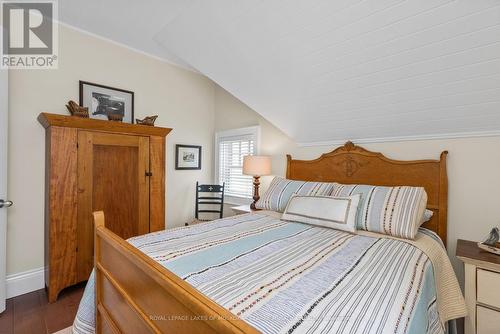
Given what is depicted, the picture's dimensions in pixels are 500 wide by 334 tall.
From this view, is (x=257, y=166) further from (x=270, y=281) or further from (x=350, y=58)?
(x=270, y=281)

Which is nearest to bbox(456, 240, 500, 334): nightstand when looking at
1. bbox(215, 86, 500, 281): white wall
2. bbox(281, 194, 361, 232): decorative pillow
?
bbox(215, 86, 500, 281): white wall

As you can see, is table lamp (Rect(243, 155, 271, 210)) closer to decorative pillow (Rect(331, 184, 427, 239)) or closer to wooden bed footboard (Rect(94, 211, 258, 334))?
decorative pillow (Rect(331, 184, 427, 239))

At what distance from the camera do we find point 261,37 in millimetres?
1981

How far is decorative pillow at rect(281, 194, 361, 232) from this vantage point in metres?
1.80

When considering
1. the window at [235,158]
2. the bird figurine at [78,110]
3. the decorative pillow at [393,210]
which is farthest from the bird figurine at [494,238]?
the bird figurine at [78,110]

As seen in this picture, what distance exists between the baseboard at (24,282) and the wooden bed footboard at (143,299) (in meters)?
1.47

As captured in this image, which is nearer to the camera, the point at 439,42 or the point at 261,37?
the point at 439,42

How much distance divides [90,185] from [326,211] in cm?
209

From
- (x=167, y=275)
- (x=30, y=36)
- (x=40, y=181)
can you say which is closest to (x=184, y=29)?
(x=30, y=36)

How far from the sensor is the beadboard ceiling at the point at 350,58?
145cm

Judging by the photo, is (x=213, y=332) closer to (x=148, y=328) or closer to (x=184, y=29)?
(x=148, y=328)

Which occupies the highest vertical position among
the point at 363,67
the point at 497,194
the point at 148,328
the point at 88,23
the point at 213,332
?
the point at 88,23

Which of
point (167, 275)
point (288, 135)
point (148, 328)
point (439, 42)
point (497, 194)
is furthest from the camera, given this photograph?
point (288, 135)

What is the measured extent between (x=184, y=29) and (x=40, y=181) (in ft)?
6.61
